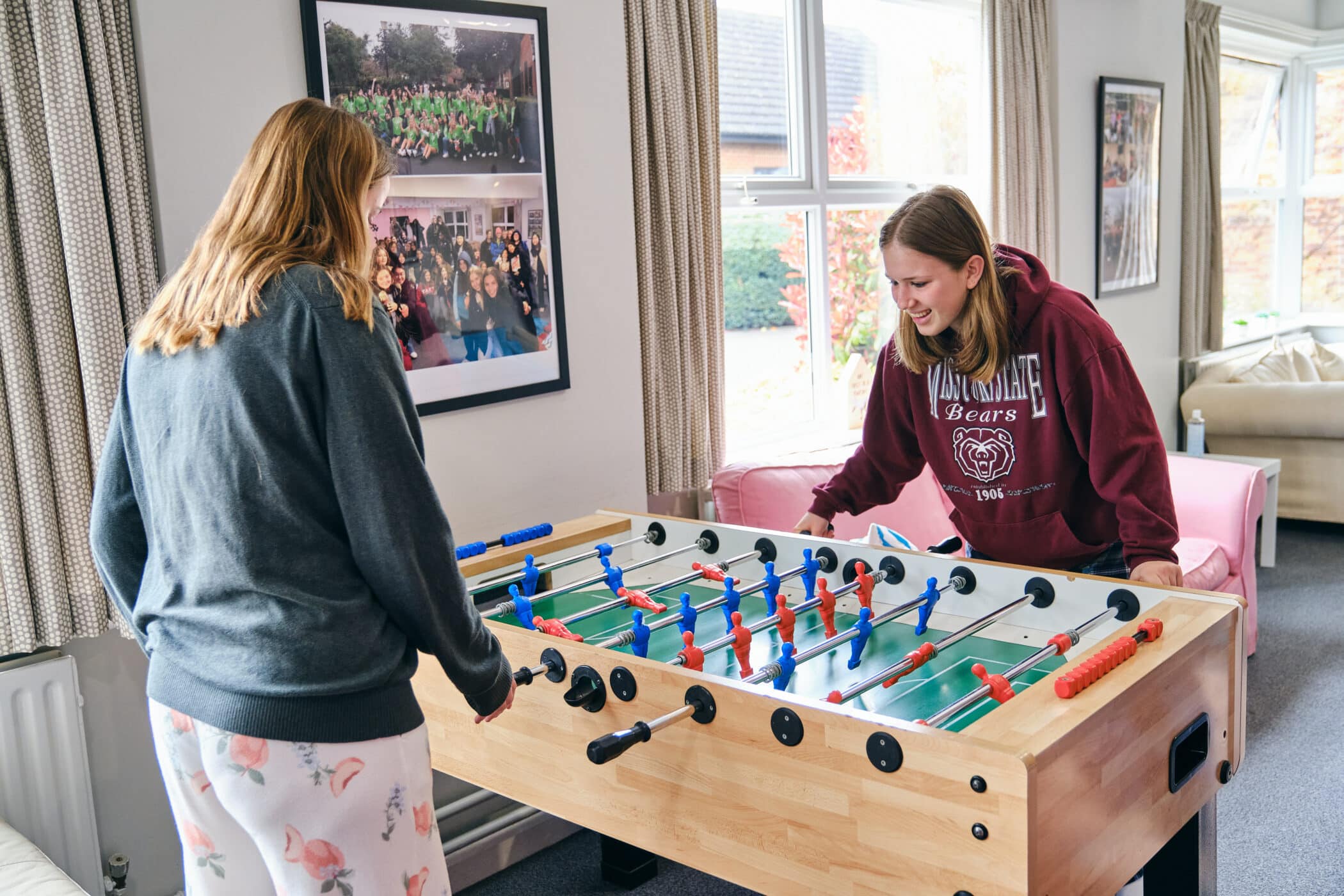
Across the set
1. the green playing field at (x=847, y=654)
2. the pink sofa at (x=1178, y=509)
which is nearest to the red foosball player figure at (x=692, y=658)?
the green playing field at (x=847, y=654)

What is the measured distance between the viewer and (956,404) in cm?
216

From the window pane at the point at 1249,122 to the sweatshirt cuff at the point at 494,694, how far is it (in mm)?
5905

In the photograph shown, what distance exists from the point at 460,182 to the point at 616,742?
4.96 feet

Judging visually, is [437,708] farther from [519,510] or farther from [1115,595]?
[1115,595]

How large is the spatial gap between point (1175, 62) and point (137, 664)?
4.98 meters

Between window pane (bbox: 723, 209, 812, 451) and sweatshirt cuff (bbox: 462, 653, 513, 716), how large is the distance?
223 centimetres

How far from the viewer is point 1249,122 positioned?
6.45m

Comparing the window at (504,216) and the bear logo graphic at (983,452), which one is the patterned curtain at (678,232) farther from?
the bear logo graphic at (983,452)

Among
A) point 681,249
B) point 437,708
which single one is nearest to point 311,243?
point 437,708

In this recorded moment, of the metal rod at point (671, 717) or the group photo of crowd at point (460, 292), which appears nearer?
the metal rod at point (671, 717)

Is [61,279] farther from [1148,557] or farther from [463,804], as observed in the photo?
[1148,557]

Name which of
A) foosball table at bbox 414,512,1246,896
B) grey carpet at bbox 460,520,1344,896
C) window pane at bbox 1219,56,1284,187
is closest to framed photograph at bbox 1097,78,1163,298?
window pane at bbox 1219,56,1284,187

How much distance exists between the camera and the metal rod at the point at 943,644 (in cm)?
152

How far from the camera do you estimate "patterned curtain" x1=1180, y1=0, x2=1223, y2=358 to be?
17.6ft
